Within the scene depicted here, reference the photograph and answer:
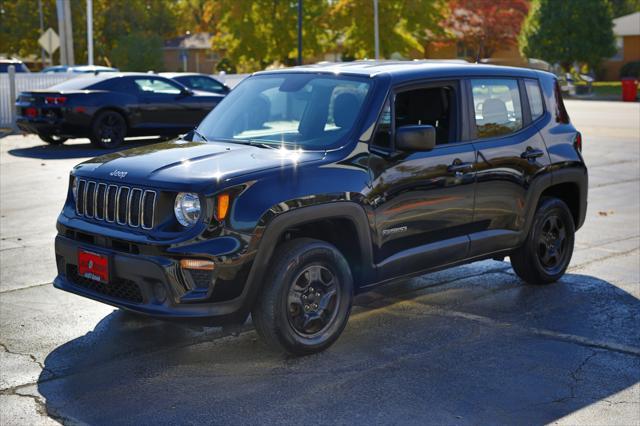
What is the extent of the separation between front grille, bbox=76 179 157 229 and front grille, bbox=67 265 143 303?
0.35m

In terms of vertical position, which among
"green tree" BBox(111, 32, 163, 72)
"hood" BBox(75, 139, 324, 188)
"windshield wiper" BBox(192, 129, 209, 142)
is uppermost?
"green tree" BBox(111, 32, 163, 72)

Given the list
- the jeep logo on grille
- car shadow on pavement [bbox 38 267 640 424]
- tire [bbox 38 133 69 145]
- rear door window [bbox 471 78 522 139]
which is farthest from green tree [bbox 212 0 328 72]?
the jeep logo on grille

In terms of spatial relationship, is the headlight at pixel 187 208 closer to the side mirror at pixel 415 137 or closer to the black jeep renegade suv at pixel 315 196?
the black jeep renegade suv at pixel 315 196

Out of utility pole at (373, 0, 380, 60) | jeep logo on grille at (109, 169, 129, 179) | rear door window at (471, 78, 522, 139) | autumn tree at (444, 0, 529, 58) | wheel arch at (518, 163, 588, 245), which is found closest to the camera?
jeep logo on grille at (109, 169, 129, 179)

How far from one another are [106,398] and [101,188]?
54.7 inches

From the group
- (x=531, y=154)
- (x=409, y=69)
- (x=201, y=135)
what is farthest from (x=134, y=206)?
(x=531, y=154)

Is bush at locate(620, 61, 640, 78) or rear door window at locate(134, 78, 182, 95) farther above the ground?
bush at locate(620, 61, 640, 78)

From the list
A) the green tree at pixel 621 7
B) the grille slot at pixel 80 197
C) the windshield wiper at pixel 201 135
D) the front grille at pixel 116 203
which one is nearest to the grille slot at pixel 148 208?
the front grille at pixel 116 203

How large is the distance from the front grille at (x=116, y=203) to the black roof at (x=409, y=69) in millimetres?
1746

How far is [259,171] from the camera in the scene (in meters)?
5.68

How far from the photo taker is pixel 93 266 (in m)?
5.84

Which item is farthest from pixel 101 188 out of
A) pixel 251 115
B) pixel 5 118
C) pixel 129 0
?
pixel 129 0

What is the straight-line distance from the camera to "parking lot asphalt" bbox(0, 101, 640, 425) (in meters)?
5.11

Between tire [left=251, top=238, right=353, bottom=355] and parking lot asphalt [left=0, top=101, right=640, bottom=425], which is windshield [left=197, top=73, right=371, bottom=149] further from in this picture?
parking lot asphalt [left=0, top=101, right=640, bottom=425]
